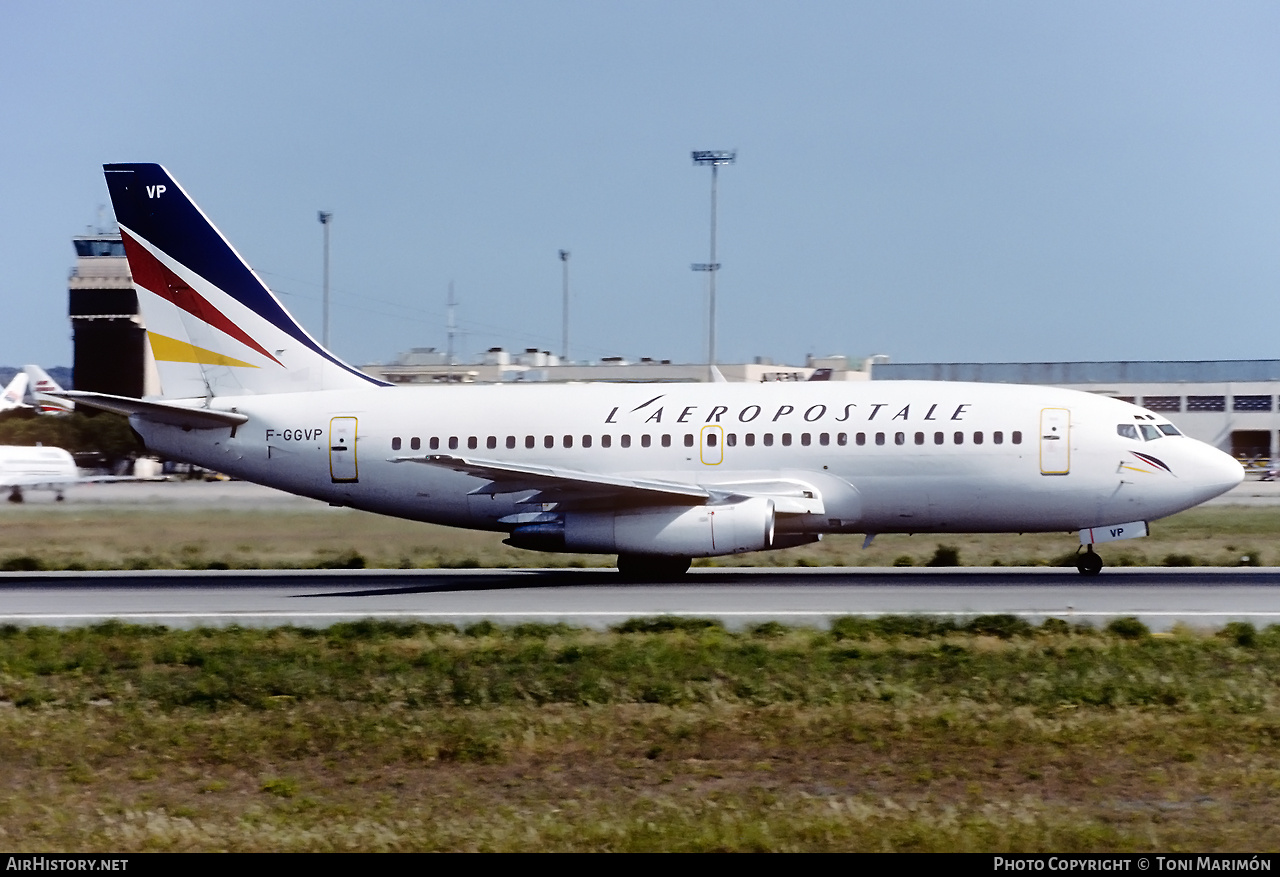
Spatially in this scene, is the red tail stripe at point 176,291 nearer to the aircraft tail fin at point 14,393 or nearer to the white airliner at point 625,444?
the white airliner at point 625,444

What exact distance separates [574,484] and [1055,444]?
8.72 meters

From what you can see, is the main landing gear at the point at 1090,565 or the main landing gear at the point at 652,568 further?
the main landing gear at the point at 652,568

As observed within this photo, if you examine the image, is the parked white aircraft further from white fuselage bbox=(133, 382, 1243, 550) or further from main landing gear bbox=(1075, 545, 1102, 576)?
main landing gear bbox=(1075, 545, 1102, 576)

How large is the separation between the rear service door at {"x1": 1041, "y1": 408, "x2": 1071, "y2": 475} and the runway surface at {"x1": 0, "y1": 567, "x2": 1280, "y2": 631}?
78.8 inches

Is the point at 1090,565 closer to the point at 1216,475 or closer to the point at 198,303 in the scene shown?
the point at 1216,475

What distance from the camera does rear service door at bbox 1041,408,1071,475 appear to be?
84.1 ft

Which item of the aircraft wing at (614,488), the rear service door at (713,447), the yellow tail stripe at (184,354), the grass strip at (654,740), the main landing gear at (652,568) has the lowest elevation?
the grass strip at (654,740)

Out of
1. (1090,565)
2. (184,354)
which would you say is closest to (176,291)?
(184,354)

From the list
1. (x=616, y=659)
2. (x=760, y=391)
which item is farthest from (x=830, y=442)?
(x=616, y=659)

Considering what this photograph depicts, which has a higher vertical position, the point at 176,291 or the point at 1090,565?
the point at 176,291

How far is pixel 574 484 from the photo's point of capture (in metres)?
25.5

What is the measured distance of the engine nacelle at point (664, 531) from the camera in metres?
25.0

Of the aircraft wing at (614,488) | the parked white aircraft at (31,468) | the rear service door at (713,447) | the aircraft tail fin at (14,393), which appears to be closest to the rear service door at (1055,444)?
the aircraft wing at (614,488)

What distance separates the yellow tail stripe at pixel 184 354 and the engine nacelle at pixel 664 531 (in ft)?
25.6
